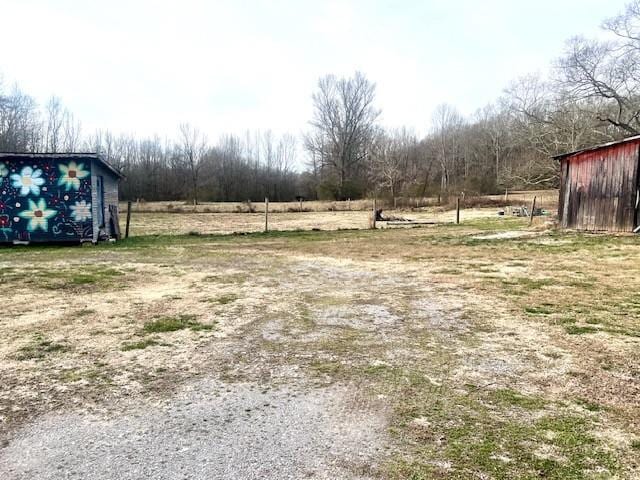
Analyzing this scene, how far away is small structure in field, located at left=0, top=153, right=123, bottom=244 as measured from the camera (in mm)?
12945

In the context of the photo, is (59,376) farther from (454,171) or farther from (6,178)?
(454,171)

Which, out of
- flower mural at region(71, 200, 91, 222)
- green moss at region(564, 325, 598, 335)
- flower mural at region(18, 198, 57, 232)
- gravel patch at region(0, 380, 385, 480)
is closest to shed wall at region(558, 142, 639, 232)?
green moss at region(564, 325, 598, 335)

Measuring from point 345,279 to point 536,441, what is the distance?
17.5ft

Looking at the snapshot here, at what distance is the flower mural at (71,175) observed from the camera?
13086 millimetres

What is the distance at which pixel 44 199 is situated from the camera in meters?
13.1

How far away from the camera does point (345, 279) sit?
7637mm

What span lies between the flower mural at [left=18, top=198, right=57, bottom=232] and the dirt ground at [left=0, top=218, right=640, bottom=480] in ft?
21.7

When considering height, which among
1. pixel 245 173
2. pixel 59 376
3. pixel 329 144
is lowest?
pixel 59 376

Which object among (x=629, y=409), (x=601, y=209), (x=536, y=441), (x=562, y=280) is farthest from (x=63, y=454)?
(x=601, y=209)

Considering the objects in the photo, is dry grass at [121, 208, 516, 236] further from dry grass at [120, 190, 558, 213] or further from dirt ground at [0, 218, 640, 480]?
dirt ground at [0, 218, 640, 480]

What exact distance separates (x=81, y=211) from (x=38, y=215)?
1.23 meters

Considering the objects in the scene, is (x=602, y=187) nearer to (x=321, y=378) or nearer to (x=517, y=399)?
(x=517, y=399)

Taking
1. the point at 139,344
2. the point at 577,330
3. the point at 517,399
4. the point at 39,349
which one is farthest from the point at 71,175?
the point at 517,399

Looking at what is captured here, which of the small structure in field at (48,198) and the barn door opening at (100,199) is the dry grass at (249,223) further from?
the small structure in field at (48,198)
